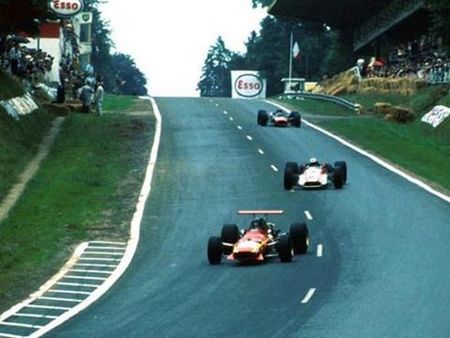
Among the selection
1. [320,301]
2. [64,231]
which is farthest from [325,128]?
[320,301]

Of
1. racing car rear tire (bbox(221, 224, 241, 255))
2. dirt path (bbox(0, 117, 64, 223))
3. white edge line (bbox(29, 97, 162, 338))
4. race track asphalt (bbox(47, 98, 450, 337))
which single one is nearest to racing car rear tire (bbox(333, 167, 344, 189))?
race track asphalt (bbox(47, 98, 450, 337))

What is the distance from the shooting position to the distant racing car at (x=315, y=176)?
43406 mm

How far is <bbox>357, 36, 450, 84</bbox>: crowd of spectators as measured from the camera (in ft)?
245

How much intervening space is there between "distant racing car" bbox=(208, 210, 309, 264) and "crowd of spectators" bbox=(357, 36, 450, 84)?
41575mm

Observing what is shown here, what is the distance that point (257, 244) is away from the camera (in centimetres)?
3105

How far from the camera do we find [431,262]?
98.6ft

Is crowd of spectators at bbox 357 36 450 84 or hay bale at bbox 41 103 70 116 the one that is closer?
hay bale at bbox 41 103 70 116

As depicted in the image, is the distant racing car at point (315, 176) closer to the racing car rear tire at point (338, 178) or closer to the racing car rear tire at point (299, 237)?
the racing car rear tire at point (338, 178)

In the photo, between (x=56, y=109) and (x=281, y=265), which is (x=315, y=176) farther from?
(x=56, y=109)

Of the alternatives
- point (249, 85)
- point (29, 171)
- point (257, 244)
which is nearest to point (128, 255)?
point (257, 244)

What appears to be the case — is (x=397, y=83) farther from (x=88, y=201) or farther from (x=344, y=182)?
(x=88, y=201)

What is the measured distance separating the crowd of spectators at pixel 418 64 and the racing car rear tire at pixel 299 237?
1633 inches

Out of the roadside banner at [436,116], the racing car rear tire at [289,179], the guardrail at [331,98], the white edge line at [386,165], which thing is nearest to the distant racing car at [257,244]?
the white edge line at [386,165]

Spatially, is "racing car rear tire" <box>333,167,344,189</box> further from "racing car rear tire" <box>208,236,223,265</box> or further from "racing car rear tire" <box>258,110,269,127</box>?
"racing car rear tire" <box>258,110,269,127</box>
